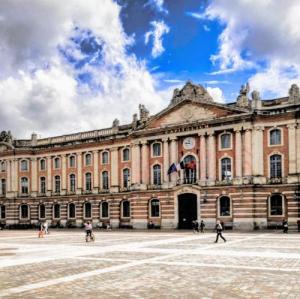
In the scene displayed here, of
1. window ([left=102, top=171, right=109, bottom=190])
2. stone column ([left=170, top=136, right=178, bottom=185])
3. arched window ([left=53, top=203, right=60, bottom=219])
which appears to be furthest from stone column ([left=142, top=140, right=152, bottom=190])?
arched window ([left=53, top=203, right=60, bottom=219])

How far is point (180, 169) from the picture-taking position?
6009 cm

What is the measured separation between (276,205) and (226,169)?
713 centimetres

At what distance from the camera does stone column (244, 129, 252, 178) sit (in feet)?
184

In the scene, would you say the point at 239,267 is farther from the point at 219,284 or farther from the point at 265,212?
the point at 265,212

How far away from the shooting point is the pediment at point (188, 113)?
5891 centimetres

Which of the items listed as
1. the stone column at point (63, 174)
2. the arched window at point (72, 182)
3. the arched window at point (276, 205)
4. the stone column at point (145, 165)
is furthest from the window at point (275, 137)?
the stone column at point (63, 174)

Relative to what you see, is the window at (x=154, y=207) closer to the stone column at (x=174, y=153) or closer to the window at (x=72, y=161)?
the stone column at (x=174, y=153)

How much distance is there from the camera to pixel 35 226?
77062 mm

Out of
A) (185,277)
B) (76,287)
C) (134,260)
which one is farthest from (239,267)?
(76,287)

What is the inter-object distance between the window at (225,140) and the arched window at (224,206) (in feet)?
19.6

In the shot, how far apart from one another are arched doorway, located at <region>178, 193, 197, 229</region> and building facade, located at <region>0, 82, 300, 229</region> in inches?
4.8

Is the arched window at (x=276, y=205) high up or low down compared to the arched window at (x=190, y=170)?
down

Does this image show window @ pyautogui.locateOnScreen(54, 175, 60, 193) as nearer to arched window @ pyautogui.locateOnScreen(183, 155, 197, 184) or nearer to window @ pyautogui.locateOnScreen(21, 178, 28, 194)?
window @ pyautogui.locateOnScreen(21, 178, 28, 194)

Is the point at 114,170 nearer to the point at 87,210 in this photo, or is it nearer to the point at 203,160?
the point at 87,210
